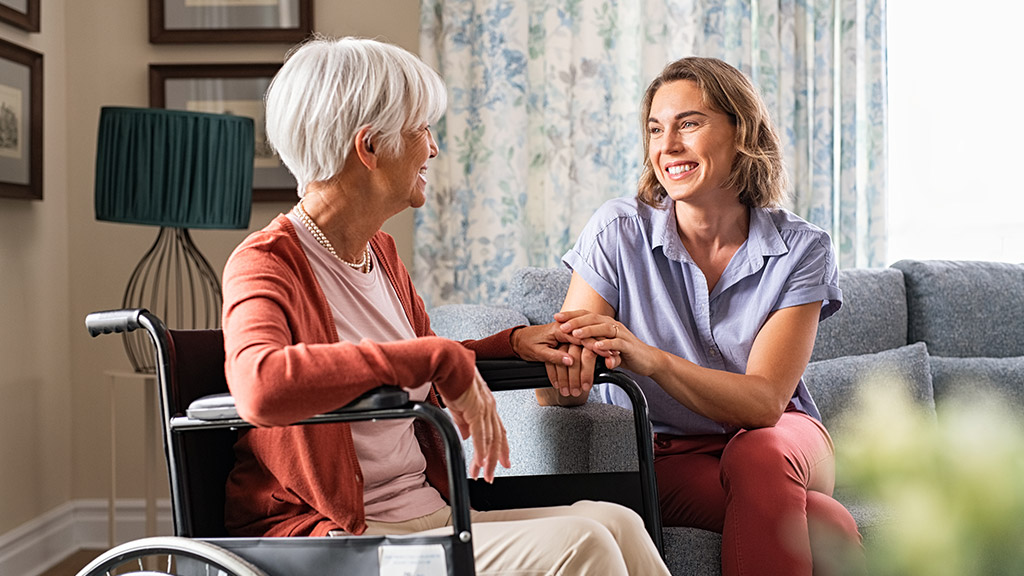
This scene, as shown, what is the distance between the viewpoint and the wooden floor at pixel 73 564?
8.97 ft

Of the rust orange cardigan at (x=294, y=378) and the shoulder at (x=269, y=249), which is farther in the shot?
the shoulder at (x=269, y=249)

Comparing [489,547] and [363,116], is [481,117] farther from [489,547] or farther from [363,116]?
[489,547]

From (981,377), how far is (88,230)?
8.76ft

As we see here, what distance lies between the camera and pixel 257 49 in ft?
9.95

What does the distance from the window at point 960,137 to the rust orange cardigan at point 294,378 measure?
8.08 ft

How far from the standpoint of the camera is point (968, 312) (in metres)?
2.61

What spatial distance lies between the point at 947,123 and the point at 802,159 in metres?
0.63

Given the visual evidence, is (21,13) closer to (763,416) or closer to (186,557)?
(186,557)

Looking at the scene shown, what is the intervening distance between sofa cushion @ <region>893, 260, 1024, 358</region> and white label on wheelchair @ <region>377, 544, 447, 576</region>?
1990mm

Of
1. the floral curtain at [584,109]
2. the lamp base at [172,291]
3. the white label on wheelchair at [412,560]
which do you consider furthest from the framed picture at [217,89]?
the white label on wheelchair at [412,560]

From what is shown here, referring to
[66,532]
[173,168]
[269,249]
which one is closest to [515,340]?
[269,249]

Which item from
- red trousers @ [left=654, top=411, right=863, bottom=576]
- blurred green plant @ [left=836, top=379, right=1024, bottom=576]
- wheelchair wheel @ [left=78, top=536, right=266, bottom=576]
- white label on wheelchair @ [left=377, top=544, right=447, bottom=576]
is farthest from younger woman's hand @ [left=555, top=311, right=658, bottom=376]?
blurred green plant @ [left=836, top=379, right=1024, bottom=576]

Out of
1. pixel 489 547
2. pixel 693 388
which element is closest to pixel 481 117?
pixel 693 388

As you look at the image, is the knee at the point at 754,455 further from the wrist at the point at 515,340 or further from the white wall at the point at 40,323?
the white wall at the point at 40,323
